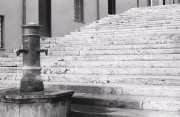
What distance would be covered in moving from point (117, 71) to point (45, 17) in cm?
734

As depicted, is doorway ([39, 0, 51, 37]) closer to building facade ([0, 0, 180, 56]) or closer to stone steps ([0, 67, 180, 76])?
building facade ([0, 0, 180, 56])

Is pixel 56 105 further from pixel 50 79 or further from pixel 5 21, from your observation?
pixel 5 21

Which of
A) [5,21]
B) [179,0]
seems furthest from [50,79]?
[179,0]

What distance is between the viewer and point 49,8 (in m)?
13.2

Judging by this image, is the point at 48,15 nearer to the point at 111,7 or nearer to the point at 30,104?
the point at 111,7

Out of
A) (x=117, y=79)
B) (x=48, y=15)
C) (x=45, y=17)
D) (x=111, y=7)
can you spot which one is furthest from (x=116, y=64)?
(x=111, y=7)

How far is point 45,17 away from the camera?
42.9 ft

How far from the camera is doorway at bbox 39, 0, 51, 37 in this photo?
41.9 ft

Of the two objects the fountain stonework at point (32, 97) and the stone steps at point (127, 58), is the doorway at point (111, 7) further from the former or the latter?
the fountain stonework at point (32, 97)

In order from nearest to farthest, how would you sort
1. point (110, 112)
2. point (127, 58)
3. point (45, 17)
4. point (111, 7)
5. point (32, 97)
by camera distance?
point (32, 97) < point (110, 112) < point (127, 58) < point (45, 17) < point (111, 7)

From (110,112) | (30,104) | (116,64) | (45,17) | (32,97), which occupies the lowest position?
(110,112)

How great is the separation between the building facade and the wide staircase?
3.49ft

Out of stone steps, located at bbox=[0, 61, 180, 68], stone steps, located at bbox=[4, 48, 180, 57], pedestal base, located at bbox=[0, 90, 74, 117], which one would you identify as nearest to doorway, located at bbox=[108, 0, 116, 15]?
stone steps, located at bbox=[4, 48, 180, 57]

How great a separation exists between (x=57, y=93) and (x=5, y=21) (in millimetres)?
6685
